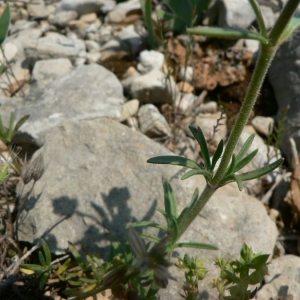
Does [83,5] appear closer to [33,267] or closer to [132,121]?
[132,121]

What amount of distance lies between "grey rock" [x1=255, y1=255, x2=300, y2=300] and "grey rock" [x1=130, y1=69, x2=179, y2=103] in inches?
62.6

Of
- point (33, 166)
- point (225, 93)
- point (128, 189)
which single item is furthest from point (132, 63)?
point (33, 166)

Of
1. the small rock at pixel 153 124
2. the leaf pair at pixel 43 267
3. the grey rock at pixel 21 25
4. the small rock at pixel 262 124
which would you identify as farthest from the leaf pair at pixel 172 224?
the grey rock at pixel 21 25

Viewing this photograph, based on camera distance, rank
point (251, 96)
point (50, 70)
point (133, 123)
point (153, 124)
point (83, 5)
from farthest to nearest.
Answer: point (83, 5)
point (50, 70)
point (133, 123)
point (153, 124)
point (251, 96)

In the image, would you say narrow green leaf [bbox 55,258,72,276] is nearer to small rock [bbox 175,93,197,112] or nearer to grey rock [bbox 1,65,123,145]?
grey rock [bbox 1,65,123,145]

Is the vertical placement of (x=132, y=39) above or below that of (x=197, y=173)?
below

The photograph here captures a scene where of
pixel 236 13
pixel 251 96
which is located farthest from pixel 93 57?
pixel 251 96

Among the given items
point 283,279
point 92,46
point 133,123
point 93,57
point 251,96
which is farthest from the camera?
point 92,46

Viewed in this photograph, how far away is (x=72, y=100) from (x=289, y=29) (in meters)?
2.16

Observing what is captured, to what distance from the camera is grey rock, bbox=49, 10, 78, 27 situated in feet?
16.1

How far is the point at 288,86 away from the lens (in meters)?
3.93

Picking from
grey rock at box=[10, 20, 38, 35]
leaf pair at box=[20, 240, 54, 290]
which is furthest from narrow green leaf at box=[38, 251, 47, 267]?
grey rock at box=[10, 20, 38, 35]

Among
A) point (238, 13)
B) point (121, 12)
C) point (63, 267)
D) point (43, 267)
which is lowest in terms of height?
point (63, 267)

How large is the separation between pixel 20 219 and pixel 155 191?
3.02 ft
